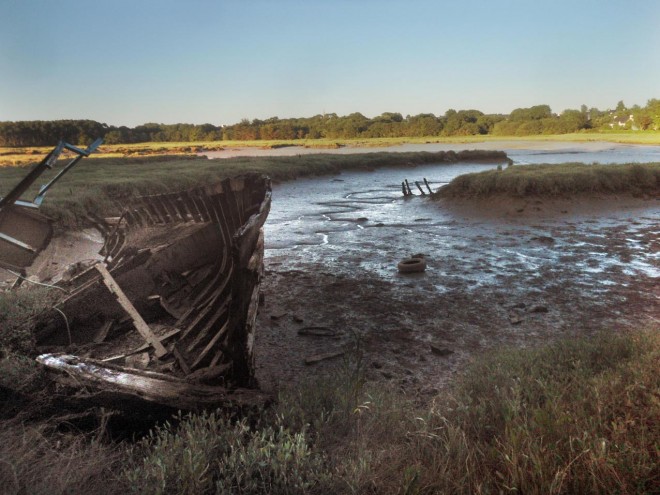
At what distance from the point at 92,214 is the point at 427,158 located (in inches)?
1606

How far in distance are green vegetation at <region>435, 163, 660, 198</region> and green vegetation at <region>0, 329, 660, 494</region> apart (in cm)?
1630

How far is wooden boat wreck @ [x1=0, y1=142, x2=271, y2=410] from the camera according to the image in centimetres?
336

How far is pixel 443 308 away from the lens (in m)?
7.88

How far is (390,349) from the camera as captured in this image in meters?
6.36

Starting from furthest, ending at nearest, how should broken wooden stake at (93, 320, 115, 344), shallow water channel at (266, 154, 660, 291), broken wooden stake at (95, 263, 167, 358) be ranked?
shallow water channel at (266, 154, 660, 291)
broken wooden stake at (93, 320, 115, 344)
broken wooden stake at (95, 263, 167, 358)

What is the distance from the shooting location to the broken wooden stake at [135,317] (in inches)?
175

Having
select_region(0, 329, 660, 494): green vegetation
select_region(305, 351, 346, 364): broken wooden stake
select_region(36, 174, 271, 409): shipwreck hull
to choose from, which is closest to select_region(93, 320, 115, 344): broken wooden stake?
select_region(36, 174, 271, 409): shipwreck hull

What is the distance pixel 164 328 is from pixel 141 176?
906 inches

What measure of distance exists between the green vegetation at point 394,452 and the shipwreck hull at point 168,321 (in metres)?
0.51

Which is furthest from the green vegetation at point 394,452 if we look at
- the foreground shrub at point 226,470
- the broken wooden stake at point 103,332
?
the broken wooden stake at point 103,332

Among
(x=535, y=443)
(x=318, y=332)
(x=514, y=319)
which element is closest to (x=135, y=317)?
(x=318, y=332)

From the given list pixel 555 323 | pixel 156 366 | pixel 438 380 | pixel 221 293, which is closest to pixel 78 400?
pixel 156 366

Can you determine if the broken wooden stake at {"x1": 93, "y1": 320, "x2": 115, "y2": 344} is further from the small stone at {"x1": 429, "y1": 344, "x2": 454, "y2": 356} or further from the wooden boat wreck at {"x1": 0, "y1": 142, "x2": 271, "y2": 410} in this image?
the small stone at {"x1": 429, "y1": 344, "x2": 454, "y2": 356}

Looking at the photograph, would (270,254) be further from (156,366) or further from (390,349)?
(156,366)
